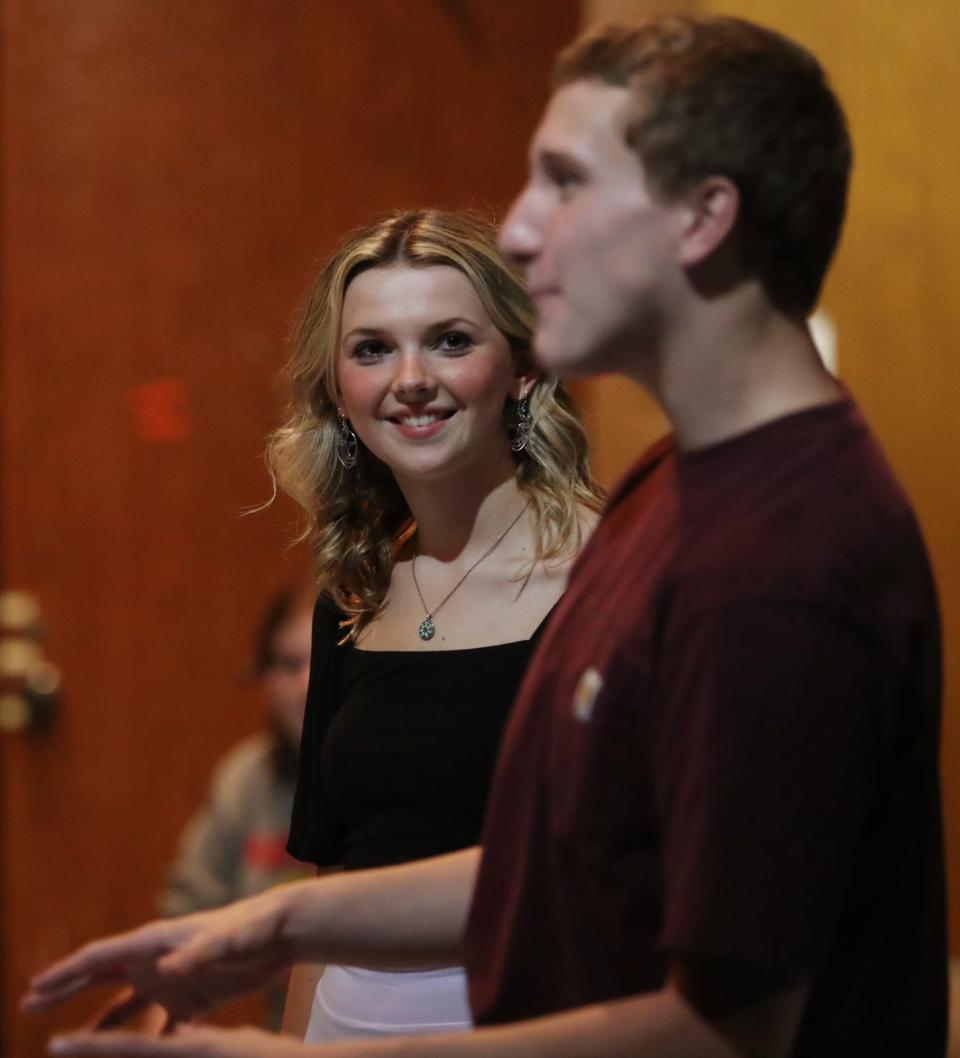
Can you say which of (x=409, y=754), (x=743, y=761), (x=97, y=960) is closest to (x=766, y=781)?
(x=743, y=761)

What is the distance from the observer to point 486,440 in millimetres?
1544

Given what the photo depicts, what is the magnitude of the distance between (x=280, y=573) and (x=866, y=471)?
2119 mm

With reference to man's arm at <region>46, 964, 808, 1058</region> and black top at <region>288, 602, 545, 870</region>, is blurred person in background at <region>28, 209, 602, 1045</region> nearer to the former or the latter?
black top at <region>288, 602, 545, 870</region>

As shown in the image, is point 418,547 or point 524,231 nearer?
point 524,231

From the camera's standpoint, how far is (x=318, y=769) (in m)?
1.59

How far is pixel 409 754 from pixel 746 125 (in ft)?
2.58

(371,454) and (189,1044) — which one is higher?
(371,454)

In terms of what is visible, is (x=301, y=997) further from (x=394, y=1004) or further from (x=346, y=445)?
(x=346, y=445)

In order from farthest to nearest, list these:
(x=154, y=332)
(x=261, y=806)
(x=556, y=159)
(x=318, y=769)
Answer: (x=154, y=332) < (x=261, y=806) < (x=318, y=769) < (x=556, y=159)

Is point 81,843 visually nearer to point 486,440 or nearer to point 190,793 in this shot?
point 190,793

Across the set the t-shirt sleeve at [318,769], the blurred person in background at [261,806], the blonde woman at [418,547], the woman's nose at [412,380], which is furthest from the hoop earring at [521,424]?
the blurred person in background at [261,806]

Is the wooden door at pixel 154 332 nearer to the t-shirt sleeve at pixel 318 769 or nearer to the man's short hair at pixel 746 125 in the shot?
the t-shirt sleeve at pixel 318 769

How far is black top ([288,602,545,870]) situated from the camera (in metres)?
1.47

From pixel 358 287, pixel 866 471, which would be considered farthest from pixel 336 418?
pixel 866 471
